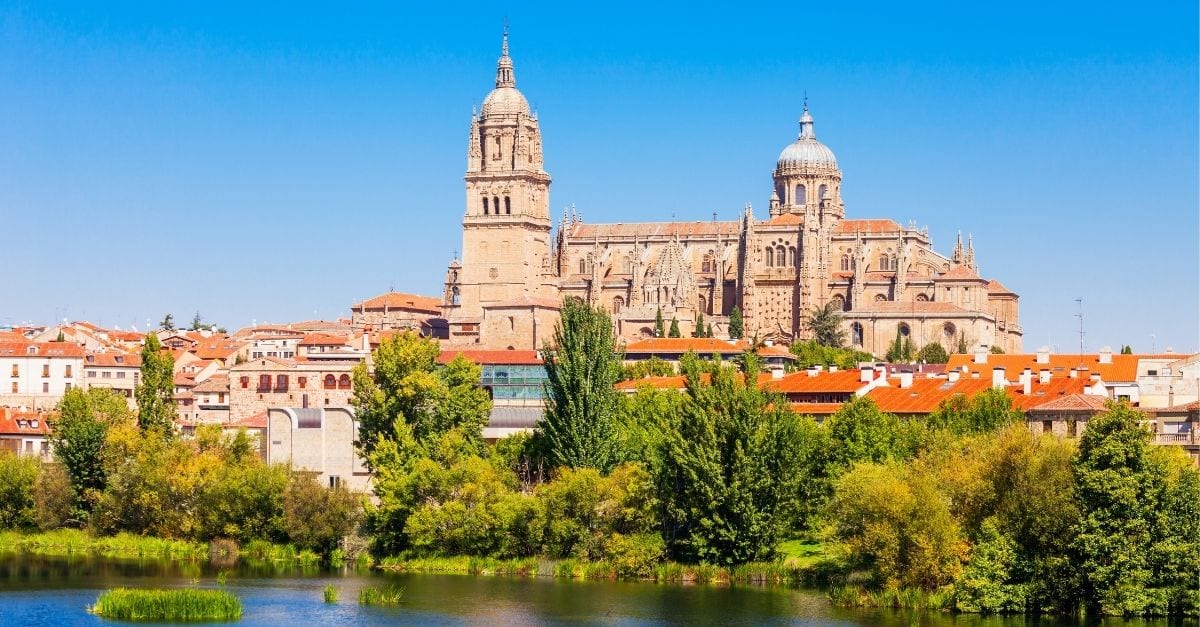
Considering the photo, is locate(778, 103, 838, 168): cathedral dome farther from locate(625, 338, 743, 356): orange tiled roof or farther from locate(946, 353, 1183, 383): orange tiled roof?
locate(946, 353, 1183, 383): orange tiled roof

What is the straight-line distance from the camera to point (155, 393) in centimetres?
6625

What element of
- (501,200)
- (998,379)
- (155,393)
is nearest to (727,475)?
(155,393)

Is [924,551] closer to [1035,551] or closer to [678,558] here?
[1035,551]

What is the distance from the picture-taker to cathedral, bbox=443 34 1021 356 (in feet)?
399

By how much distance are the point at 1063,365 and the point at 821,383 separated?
13.2 metres

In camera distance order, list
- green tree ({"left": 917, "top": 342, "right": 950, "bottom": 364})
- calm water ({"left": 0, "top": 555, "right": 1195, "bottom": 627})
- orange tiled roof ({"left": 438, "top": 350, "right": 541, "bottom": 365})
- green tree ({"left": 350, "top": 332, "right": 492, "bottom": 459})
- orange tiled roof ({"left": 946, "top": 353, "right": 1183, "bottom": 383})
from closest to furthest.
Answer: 1. calm water ({"left": 0, "top": 555, "right": 1195, "bottom": 627})
2. green tree ({"left": 350, "top": 332, "right": 492, "bottom": 459})
3. orange tiled roof ({"left": 946, "top": 353, "right": 1183, "bottom": 383})
4. orange tiled roof ({"left": 438, "top": 350, "right": 541, "bottom": 365})
5. green tree ({"left": 917, "top": 342, "right": 950, "bottom": 364})

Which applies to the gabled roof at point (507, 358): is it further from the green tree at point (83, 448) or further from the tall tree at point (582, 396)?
the tall tree at point (582, 396)

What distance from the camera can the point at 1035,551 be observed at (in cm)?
4419

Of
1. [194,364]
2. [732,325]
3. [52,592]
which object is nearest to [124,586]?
[52,592]

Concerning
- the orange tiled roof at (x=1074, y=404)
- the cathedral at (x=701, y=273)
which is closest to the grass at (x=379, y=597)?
the orange tiled roof at (x=1074, y=404)

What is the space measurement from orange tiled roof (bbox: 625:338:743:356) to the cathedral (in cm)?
1094

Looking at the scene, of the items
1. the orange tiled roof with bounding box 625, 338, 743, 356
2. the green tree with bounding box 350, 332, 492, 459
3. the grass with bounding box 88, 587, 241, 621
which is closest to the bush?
the green tree with bounding box 350, 332, 492, 459

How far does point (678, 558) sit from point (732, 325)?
229 ft

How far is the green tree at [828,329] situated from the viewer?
119938 millimetres
